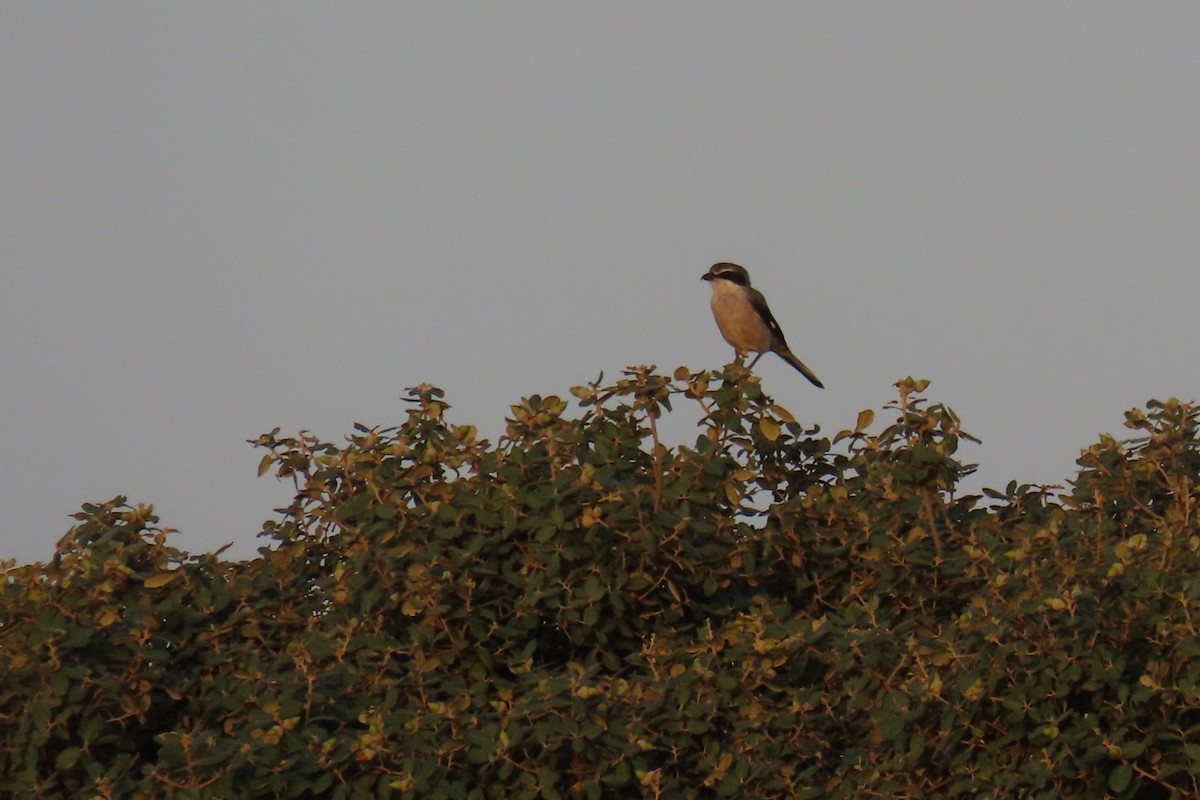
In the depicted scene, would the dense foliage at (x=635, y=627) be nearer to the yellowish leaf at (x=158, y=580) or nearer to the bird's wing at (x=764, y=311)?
the yellowish leaf at (x=158, y=580)

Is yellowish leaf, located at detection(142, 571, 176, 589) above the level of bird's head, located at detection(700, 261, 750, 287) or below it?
below

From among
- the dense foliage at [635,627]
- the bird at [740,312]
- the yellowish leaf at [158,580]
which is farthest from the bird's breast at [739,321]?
the yellowish leaf at [158,580]

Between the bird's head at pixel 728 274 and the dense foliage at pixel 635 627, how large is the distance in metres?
6.35

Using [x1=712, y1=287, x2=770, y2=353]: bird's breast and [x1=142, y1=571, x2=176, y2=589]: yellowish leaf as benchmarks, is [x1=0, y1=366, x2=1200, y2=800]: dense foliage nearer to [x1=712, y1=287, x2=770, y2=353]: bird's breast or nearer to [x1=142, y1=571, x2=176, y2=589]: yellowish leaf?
[x1=142, y1=571, x2=176, y2=589]: yellowish leaf

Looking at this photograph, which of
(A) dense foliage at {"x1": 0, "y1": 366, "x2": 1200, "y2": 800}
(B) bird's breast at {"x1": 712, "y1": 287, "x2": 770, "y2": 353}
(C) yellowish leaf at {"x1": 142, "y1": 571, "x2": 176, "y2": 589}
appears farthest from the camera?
(B) bird's breast at {"x1": 712, "y1": 287, "x2": 770, "y2": 353}

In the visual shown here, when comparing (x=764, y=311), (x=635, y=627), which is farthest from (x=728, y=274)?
(x=635, y=627)

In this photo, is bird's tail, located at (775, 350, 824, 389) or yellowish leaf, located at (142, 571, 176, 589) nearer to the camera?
yellowish leaf, located at (142, 571, 176, 589)

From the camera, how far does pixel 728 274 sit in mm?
15875

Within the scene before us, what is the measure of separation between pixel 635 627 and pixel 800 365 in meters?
8.10

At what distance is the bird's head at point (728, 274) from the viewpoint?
52.1 feet

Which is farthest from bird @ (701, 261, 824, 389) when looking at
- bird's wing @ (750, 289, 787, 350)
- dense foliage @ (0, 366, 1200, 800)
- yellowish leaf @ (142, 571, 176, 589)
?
yellowish leaf @ (142, 571, 176, 589)

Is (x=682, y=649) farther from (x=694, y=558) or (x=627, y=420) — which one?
(x=627, y=420)

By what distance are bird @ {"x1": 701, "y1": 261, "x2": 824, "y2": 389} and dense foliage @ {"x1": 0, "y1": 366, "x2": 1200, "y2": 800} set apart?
19.5 ft

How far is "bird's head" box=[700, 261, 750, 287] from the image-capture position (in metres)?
15.9
